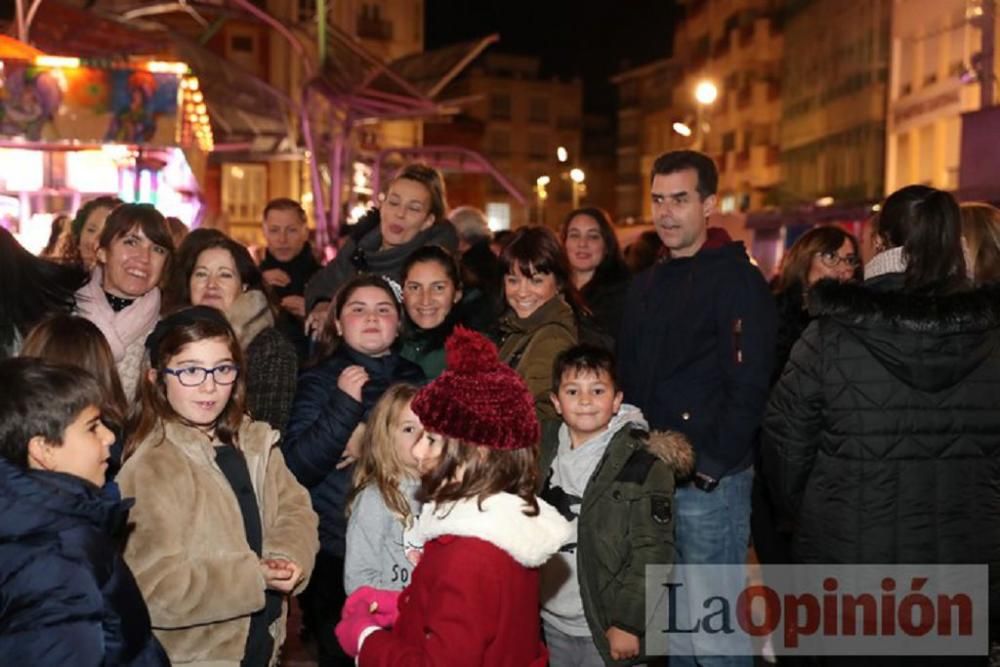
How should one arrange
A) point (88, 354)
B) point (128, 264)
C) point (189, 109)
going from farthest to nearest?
point (189, 109) → point (128, 264) → point (88, 354)

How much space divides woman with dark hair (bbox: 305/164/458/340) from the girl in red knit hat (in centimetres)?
290

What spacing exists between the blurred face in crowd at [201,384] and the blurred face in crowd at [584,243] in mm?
2952

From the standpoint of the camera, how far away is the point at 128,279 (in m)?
5.03

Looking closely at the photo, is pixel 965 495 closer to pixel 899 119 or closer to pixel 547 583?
pixel 547 583

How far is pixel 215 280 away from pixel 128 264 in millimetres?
380

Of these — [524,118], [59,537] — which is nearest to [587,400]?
[59,537]

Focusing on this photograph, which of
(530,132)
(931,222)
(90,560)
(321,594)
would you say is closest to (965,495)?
(931,222)

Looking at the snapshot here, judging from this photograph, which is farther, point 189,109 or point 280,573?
point 189,109

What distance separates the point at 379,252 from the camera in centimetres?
601

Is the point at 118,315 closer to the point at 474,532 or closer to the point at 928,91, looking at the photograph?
the point at 474,532

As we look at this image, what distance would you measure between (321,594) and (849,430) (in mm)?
2255

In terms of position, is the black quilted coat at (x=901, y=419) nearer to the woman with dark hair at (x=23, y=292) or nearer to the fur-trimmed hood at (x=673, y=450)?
the fur-trimmed hood at (x=673, y=450)

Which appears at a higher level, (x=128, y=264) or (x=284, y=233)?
(x=284, y=233)

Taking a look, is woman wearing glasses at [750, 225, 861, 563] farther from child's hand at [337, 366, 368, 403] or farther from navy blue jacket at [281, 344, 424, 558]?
child's hand at [337, 366, 368, 403]
